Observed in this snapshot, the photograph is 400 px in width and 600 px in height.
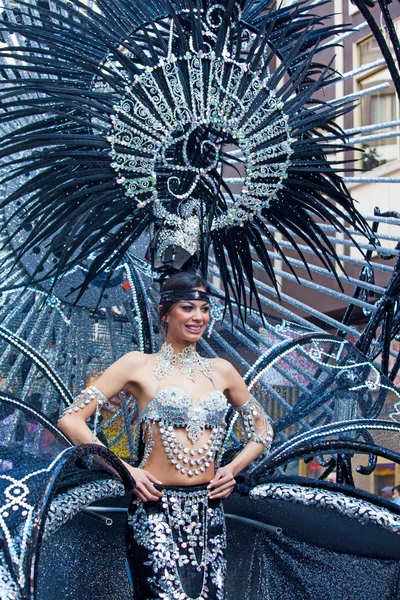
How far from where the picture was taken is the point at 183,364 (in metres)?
3.15

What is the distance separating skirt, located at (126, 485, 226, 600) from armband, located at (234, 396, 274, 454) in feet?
1.12

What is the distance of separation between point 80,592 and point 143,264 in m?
1.78

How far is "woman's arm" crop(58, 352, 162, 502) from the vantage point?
2918 mm

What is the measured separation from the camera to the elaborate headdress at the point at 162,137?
328 centimetres

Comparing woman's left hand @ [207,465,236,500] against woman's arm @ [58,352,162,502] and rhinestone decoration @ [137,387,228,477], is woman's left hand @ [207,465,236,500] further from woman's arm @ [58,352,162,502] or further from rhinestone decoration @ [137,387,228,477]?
woman's arm @ [58,352,162,502]

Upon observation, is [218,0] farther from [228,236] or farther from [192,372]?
[192,372]

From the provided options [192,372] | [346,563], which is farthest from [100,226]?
[346,563]

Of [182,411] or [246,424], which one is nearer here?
[182,411]

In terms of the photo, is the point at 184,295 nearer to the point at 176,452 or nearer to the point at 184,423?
the point at 184,423

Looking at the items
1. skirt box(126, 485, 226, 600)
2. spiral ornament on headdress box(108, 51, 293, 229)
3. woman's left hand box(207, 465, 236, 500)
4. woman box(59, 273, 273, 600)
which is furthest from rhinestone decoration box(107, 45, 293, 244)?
skirt box(126, 485, 226, 600)

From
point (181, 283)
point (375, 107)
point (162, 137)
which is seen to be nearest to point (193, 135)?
point (162, 137)

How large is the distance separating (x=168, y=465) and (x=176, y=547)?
28 centimetres

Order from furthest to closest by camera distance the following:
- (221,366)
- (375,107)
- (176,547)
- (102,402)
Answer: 1. (375,107)
2. (221,366)
3. (102,402)
4. (176,547)

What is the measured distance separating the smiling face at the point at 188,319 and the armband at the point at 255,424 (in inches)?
15.1
